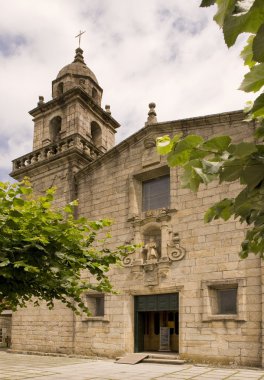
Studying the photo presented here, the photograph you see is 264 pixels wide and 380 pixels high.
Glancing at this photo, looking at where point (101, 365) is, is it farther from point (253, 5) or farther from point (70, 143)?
point (253, 5)

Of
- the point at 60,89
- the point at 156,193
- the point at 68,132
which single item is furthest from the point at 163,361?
the point at 60,89

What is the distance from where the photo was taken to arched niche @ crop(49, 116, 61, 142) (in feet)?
66.7

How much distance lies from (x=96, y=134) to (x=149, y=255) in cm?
864

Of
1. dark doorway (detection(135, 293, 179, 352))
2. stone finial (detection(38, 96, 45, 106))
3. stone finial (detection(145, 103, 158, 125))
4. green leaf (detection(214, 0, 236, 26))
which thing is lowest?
dark doorway (detection(135, 293, 179, 352))

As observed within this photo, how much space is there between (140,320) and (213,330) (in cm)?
350

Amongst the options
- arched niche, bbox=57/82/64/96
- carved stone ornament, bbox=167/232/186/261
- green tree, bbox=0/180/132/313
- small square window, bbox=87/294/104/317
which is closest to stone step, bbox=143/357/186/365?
small square window, bbox=87/294/104/317

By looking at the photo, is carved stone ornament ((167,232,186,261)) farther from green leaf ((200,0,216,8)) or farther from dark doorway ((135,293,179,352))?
green leaf ((200,0,216,8))

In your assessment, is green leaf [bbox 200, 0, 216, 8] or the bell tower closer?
green leaf [bbox 200, 0, 216, 8]

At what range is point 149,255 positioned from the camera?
49.0 ft

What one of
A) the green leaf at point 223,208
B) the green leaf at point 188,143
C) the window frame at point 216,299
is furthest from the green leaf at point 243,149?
the window frame at point 216,299

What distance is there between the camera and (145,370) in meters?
12.0

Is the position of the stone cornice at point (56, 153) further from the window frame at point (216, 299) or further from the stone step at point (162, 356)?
the stone step at point (162, 356)

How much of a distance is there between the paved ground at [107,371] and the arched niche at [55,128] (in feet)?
35.0

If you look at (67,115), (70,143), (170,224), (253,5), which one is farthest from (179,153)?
(67,115)
